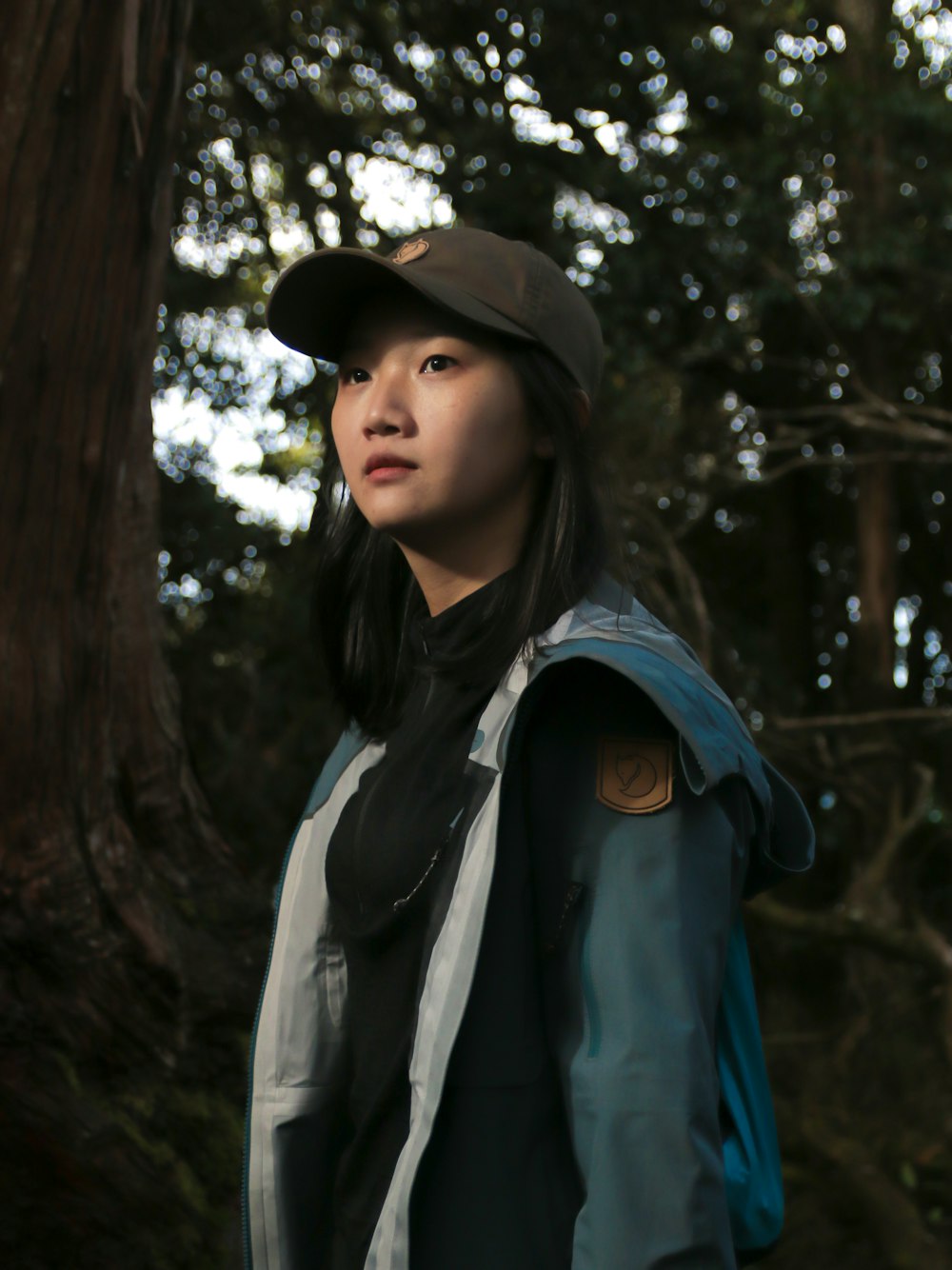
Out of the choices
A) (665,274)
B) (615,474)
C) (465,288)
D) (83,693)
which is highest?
(665,274)

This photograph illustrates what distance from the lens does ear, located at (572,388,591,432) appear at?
1.72m

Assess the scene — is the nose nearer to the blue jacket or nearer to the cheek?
the cheek

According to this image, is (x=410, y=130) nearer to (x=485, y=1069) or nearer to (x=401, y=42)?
(x=401, y=42)

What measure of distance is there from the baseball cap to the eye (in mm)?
58

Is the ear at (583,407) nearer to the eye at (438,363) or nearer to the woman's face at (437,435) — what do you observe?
the woman's face at (437,435)

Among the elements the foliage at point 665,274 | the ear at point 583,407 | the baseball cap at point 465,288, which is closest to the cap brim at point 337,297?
the baseball cap at point 465,288

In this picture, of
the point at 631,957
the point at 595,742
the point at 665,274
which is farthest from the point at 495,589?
the point at 665,274

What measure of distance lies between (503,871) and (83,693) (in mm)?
1684

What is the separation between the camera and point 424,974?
1523 millimetres

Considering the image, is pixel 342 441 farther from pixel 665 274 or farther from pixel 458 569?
pixel 665 274

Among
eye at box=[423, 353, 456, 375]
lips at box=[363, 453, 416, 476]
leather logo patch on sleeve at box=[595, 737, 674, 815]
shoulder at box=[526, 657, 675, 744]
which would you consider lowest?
leather logo patch on sleeve at box=[595, 737, 674, 815]

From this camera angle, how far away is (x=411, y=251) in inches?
67.9

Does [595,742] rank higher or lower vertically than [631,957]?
higher

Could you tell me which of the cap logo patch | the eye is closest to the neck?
the eye
